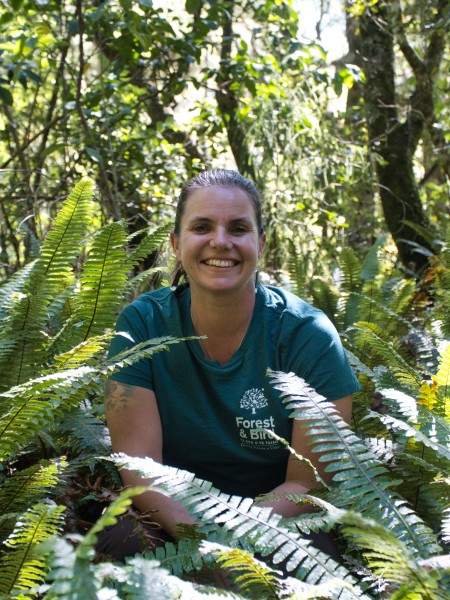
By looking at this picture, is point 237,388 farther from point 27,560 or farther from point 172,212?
point 172,212

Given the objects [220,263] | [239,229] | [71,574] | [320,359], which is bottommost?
[71,574]

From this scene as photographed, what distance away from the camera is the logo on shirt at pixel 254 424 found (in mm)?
2180

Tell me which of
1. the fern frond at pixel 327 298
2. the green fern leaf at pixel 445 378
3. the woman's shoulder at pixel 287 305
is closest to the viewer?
the green fern leaf at pixel 445 378

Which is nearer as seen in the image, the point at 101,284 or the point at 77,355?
the point at 77,355

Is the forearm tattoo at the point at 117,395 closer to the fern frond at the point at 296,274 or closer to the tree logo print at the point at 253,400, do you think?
the tree logo print at the point at 253,400

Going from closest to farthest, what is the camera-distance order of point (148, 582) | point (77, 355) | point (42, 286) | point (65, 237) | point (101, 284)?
1. point (148, 582)
2. point (77, 355)
3. point (101, 284)
4. point (42, 286)
5. point (65, 237)

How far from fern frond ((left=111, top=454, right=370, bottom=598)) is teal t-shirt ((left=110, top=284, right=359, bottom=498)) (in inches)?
25.6

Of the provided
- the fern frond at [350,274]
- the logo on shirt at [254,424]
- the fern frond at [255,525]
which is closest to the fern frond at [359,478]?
the fern frond at [255,525]

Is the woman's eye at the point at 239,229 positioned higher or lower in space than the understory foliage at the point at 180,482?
higher

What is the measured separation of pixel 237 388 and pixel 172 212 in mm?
3263

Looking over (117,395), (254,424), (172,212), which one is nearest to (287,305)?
(254,424)

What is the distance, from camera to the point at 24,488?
1803 mm

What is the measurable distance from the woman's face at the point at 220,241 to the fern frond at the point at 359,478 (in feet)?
1.81

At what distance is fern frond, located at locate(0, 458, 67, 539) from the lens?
5.84ft
